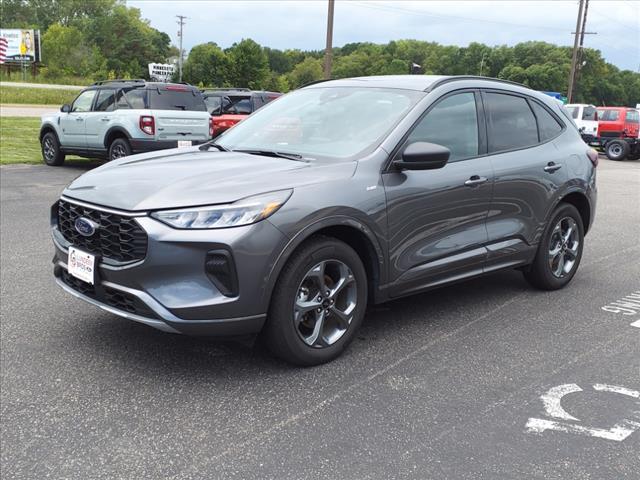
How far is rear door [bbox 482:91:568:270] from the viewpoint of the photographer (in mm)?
4938

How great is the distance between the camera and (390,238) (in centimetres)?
411

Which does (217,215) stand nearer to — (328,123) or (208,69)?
(328,123)

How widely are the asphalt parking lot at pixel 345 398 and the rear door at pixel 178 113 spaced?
7.98m

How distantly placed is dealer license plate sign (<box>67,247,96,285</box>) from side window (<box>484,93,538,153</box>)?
2.93 metres

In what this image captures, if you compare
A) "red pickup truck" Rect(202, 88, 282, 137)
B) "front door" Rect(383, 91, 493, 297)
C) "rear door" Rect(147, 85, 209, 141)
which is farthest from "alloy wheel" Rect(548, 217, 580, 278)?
"red pickup truck" Rect(202, 88, 282, 137)

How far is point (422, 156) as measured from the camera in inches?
158

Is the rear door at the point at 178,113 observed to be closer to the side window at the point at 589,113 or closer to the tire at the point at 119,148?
the tire at the point at 119,148

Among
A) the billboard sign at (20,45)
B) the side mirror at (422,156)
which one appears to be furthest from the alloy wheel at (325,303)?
the billboard sign at (20,45)

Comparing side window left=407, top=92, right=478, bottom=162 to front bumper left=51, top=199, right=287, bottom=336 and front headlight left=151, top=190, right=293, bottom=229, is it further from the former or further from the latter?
front bumper left=51, top=199, right=287, bottom=336

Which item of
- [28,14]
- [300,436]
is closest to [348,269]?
[300,436]

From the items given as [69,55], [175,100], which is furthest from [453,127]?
[69,55]

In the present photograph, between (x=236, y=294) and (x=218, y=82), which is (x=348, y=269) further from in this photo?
(x=218, y=82)

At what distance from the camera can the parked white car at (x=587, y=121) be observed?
27500 mm

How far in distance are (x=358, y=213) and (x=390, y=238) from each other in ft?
1.10
